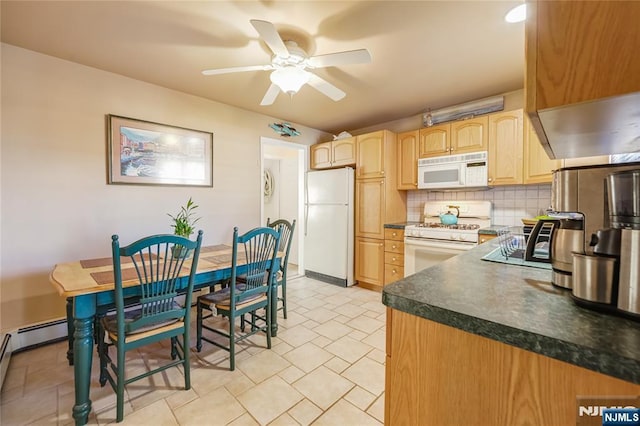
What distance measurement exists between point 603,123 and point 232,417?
2003mm

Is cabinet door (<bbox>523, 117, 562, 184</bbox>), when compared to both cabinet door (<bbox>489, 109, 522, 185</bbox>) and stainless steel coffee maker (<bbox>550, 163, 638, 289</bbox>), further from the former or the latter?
stainless steel coffee maker (<bbox>550, 163, 638, 289</bbox>)

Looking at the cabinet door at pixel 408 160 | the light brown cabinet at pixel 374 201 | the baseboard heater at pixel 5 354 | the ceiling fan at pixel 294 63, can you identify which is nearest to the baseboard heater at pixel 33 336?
Result: the baseboard heater at pixel 5 354

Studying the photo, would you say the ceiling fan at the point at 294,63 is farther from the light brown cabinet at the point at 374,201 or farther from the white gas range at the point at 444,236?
the white gas range at the point at 444,236

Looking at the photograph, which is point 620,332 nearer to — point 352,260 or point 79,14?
point 79,14

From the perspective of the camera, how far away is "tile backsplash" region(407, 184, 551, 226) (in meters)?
2.88

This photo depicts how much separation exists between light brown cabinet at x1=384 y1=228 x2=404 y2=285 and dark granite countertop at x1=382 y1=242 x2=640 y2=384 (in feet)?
7.69

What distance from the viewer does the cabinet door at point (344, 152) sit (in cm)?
382

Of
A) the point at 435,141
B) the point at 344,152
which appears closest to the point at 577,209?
the point at 435,141

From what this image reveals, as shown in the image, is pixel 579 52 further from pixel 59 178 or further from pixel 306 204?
pixel 306 204

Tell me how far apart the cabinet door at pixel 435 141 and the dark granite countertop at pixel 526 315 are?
8.25ft

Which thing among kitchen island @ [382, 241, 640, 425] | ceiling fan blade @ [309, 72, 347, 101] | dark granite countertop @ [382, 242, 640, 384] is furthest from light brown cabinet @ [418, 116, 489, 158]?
kitchen island @ [382, 241, 640, 425]

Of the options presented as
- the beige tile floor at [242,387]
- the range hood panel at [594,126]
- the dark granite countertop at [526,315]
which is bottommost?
the beige tile floor at [242,387]

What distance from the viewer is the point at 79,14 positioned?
174 centimetres

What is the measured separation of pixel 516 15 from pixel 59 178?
3.72 m
